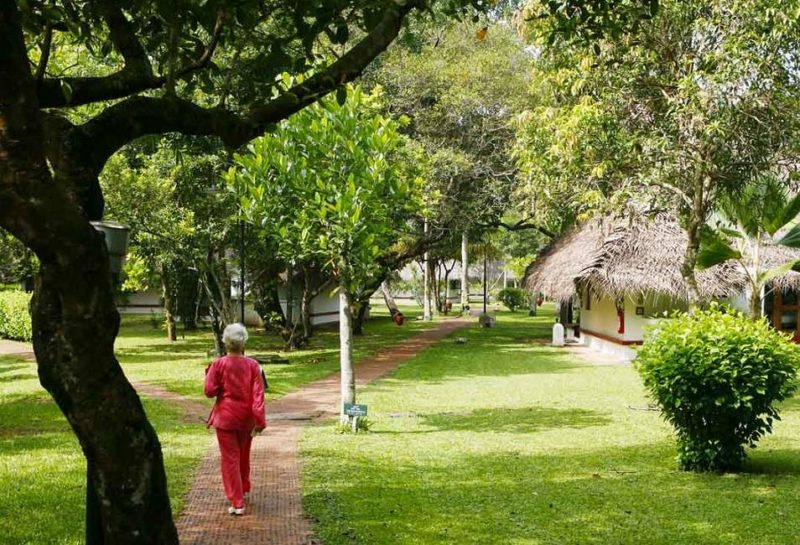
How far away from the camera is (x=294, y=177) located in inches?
426

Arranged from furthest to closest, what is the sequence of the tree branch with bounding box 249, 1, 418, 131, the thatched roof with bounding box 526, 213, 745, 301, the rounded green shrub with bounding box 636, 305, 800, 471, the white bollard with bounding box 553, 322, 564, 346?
the white bollard with bounding box 553, 322, 564, 346
the thatched roof with bounding box 526, 213, 745, 301
the rounded green shrub with bounding box 636, 305, 800, 471
the tree branch with bounding box 249, 1, 418, 131

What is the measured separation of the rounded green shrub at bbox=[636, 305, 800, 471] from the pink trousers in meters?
4.26

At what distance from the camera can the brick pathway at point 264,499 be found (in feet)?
20.2

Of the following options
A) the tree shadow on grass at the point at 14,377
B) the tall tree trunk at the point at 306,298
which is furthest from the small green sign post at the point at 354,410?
the tall tree trunk at the point at 306,298

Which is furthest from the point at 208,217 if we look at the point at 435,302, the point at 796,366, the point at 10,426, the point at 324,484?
the point at 435,302

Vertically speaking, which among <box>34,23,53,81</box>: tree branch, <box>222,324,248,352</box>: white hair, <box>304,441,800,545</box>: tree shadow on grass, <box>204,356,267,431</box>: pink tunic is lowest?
<box>304,441,800,545</box>: tree shadow on grass

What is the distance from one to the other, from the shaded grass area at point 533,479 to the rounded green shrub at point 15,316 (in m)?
16.1

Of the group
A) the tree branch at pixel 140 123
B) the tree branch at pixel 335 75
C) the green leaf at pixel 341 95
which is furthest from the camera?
the green leaf at pixel 341 95

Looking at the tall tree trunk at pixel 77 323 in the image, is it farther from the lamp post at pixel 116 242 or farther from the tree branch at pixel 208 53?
the tree branch at pixel 208 53

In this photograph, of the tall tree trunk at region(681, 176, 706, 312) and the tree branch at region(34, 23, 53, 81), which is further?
the tall tree trunk at region(681, 176, 706, 312)

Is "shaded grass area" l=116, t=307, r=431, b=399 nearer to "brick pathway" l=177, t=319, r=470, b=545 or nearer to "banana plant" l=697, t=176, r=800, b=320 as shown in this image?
"brick pathway" l=177, t=319, r=470, b=545

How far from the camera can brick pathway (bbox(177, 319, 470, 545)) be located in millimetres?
6160

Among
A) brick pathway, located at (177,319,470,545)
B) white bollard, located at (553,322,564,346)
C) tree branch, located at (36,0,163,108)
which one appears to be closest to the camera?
tree branch, located at (36,0,163,108)

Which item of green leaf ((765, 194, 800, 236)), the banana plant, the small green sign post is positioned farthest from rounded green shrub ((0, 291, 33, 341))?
green leaf ((765, 194, 800, 236))
